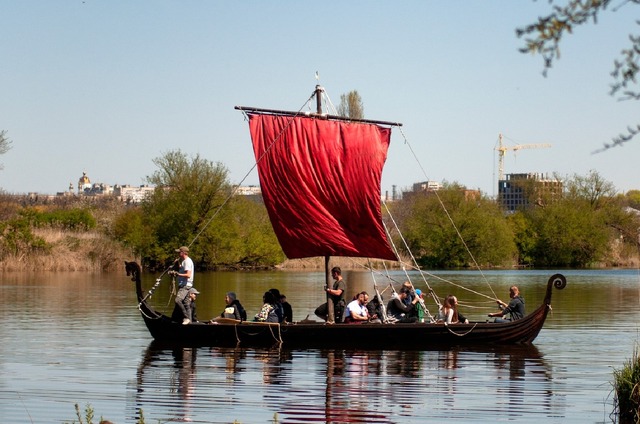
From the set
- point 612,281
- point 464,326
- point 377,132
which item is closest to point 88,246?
point 612,281

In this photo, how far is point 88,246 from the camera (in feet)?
206

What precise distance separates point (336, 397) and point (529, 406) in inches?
106

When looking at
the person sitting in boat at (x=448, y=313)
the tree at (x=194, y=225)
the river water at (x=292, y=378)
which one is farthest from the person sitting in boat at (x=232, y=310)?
the tree at (x=194, y=225)

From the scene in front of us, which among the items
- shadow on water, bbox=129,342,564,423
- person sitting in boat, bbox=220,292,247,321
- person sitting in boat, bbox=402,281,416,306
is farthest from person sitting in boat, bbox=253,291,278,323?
person sitting in boat, bbox=402,281,416,306

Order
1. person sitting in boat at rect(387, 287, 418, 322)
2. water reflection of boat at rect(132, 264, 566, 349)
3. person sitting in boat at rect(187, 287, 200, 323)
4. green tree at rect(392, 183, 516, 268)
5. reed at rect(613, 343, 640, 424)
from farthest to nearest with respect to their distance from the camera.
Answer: green tree at rect(392, 183, 516, 268), person sitting in boat at rect(387, 287, 418, 322), person sitting in boat at rect(187, 287, 200, 323), water reflection of boat at rect(132, 264, 566, 349), reed at rect(613, 343, 640, 424)

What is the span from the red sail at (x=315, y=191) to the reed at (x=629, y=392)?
12.7 metres

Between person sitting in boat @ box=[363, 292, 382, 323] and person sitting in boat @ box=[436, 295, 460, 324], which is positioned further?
person sitting in boat @ box=[363, 292, 382, 323]

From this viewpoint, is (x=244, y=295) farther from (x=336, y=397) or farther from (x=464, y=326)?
(x=336, y=397)

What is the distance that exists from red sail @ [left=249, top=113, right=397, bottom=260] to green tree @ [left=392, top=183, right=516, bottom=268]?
5599 cm

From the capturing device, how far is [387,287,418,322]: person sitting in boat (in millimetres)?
24672

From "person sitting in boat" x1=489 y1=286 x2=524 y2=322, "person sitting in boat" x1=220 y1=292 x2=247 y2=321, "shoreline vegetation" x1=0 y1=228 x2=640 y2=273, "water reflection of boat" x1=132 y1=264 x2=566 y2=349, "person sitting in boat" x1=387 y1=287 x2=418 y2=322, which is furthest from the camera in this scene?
"shoreline vegetation" x1=0 y1=228 x2=640 y2=273

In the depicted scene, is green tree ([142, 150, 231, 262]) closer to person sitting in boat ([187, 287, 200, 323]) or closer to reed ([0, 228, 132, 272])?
reed ([0, 228, 132, 272])

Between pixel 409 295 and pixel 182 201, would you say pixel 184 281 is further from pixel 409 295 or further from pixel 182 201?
pixel 182 201

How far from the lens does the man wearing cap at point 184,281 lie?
23297mm
